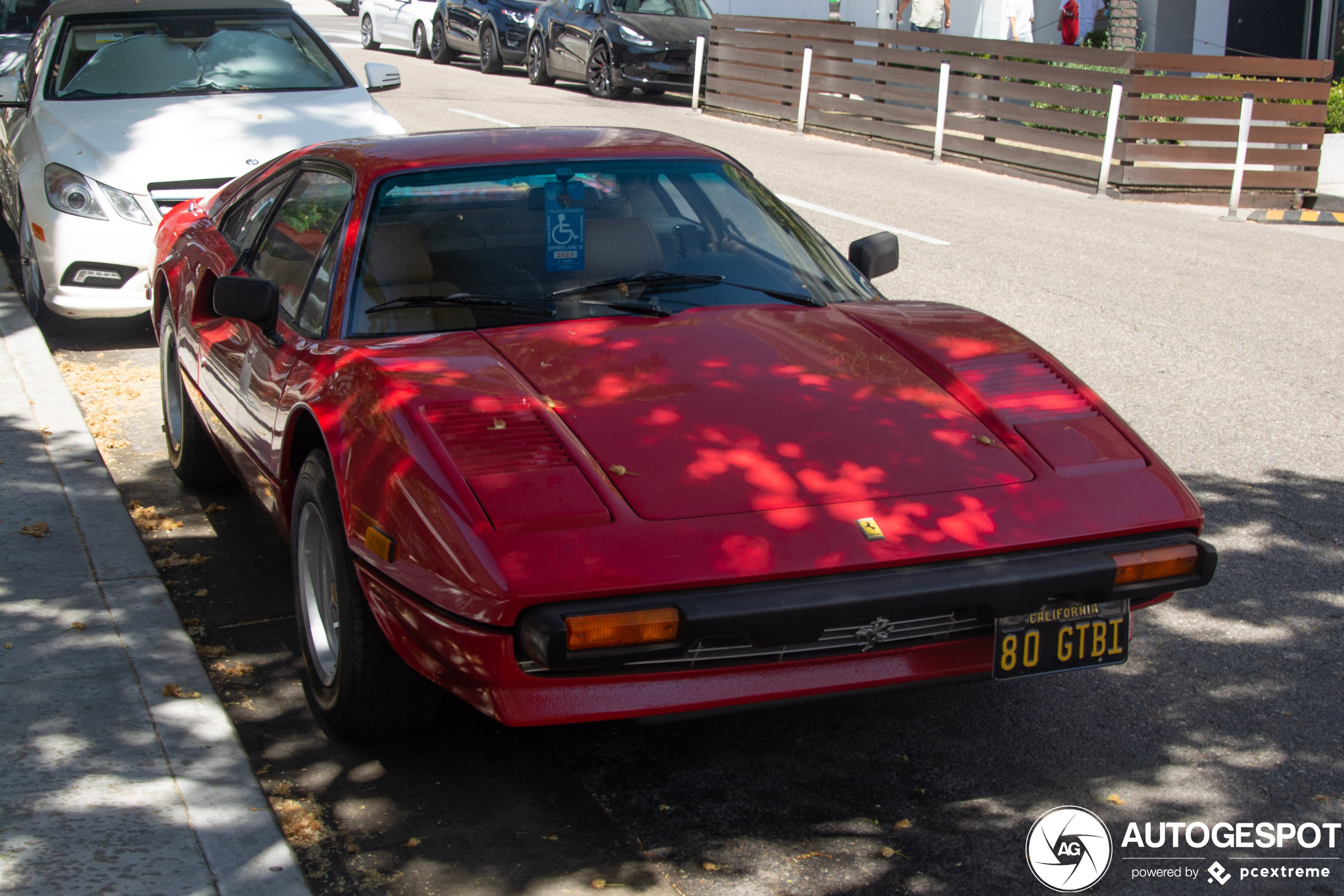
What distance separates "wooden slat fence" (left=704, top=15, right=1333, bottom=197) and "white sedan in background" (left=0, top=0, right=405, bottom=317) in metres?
8.28

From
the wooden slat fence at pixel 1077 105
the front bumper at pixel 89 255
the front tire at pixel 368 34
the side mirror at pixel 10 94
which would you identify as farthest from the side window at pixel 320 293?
the front tire at pixel 368 34

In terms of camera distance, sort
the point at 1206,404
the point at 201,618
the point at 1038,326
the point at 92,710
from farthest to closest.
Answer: the point at 1038,326 → the point at 1206,404 → the point at 201,618 → the point at 92,710

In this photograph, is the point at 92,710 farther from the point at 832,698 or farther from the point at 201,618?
the point at 832,698

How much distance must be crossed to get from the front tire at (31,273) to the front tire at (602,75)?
14.1 meters

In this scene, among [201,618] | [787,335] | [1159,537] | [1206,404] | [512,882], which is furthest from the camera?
[1206,404]

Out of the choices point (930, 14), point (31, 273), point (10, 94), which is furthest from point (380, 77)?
point (930, 14)

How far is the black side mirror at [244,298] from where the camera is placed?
3.95 metres

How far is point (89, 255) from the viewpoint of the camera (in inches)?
278

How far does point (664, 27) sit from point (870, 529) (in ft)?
63.7

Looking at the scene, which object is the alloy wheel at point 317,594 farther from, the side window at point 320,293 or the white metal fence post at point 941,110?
the white metal fence post at point 941,110

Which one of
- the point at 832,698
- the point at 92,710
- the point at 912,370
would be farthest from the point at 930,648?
the point at 92,710

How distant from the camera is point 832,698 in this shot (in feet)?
10.0

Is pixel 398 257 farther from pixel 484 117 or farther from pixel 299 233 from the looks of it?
pixel 484 117

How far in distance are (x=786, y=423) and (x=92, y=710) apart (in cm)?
192
